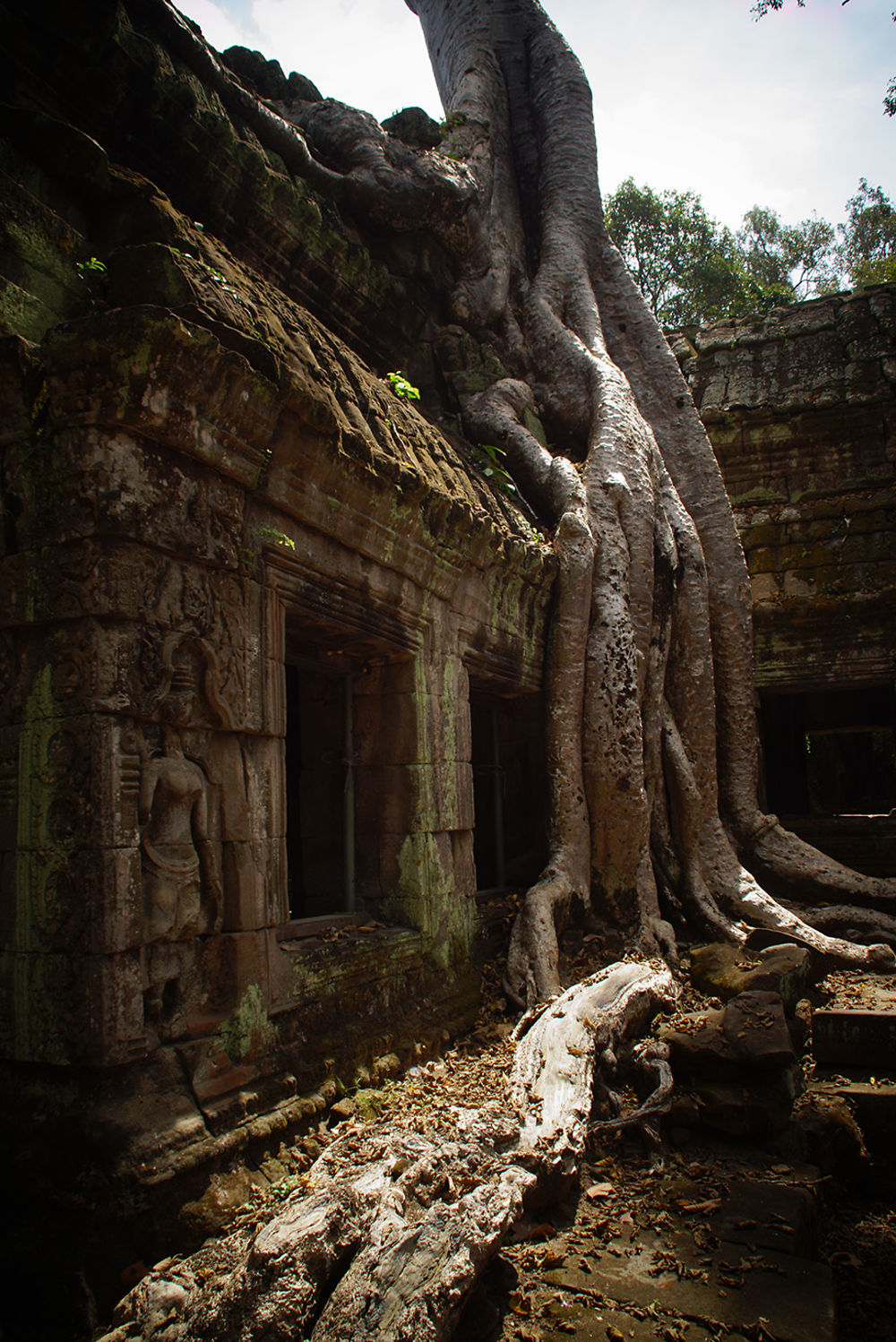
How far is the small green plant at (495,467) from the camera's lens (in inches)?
232

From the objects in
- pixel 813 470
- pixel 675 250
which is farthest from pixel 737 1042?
pixel 675 250

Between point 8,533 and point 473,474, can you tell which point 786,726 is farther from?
point 8,533

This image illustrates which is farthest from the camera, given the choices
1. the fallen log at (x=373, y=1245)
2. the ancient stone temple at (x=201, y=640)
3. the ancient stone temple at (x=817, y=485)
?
the ancient stone temple at (x=817, y=485)

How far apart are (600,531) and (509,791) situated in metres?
1.97

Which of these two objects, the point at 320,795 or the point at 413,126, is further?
the point at 413,126

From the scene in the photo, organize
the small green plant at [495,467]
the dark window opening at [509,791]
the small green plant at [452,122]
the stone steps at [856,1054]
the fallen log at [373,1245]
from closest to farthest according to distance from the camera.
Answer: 1. the fallen log at [373,1245]
2. the stone steps at [856,1054]
3. the dark window opening at [509,791]
4. the small green plant at [495,467]
5. the small green plant at [452,122]

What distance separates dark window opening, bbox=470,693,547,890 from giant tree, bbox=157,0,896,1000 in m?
0.36

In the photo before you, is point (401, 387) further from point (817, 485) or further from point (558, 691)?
point (817, 485)

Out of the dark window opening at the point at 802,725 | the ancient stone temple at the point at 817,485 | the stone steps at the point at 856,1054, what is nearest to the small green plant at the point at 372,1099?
the stone steps at the point at 856,1054

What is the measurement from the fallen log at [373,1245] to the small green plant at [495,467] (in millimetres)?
3987

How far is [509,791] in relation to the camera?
21.0 ft

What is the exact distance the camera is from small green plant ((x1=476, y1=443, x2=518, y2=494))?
588cm

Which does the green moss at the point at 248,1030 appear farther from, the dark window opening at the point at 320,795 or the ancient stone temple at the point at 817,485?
the ancient stone temple at the point at 817,485

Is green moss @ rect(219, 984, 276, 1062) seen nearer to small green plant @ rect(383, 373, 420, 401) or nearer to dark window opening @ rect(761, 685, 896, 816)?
small green plant @ rect(383, 373, 420, 401)
